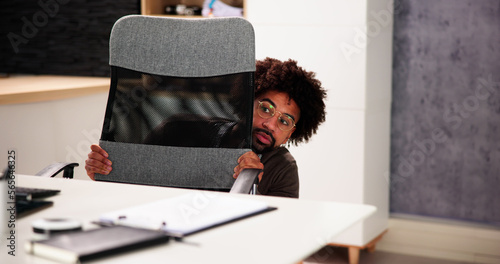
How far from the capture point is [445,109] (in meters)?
3.46

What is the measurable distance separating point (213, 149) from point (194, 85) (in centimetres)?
22

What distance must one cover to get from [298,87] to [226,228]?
1.16m

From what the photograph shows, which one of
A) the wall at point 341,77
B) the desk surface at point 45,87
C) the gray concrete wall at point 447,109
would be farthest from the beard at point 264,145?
the gray concrete wall at point 447,109

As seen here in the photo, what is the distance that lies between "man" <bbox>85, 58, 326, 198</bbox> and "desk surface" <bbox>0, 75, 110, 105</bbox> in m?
1.30

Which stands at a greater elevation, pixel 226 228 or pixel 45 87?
pixel 45 87

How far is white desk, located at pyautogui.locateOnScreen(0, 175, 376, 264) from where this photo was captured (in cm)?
101

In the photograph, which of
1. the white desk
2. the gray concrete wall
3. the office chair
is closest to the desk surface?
the office chair

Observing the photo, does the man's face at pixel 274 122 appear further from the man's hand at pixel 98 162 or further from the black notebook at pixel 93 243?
the black notebook at pixel 93 243

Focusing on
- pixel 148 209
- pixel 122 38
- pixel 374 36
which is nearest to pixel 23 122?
pixel 122 38

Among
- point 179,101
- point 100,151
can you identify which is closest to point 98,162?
point 100,151

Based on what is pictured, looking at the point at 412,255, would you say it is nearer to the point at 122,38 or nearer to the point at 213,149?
the point at 213,149

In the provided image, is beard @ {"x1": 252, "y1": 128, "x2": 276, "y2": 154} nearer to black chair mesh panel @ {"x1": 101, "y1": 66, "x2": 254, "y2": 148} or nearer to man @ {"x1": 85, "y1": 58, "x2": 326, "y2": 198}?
man @ {"x1": 85, "y1": 58, "x2": 326, "y2": 198}

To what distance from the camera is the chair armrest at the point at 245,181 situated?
5.20ft

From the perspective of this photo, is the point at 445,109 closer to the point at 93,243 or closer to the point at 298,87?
the point at 298,87
